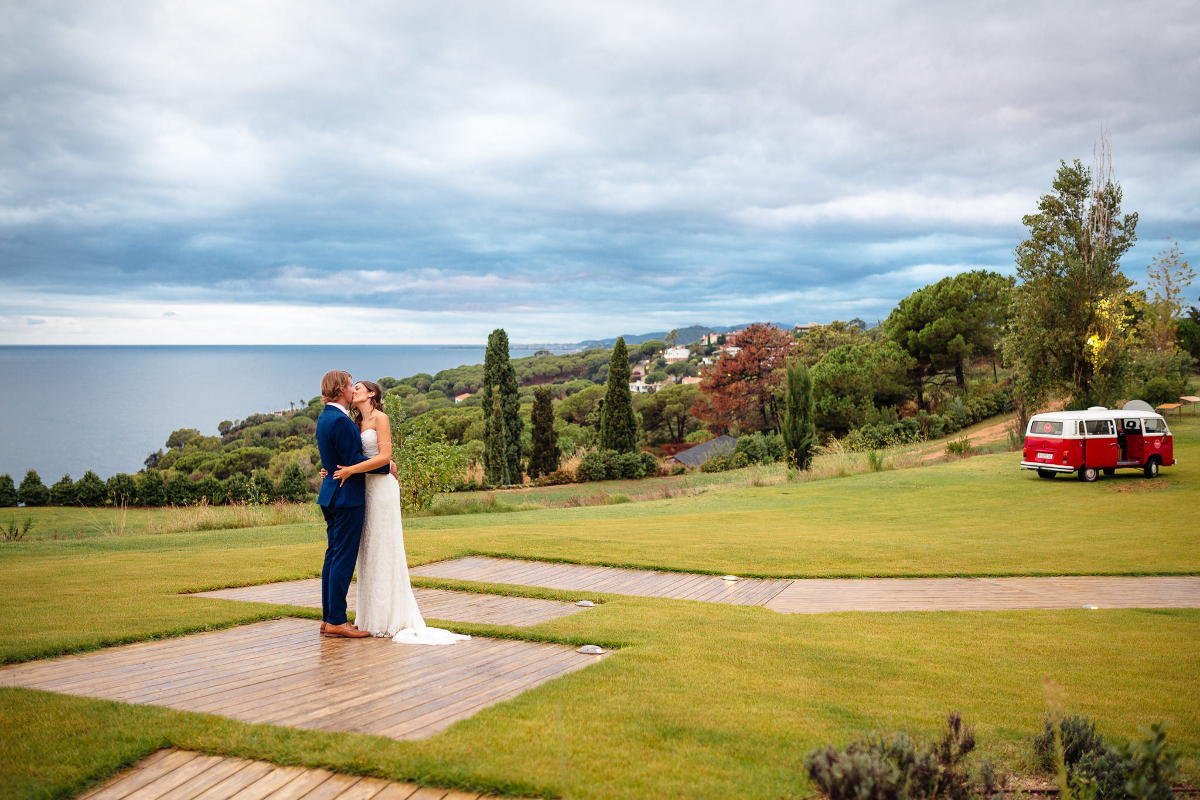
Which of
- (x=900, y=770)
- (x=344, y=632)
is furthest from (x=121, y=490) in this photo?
(x=900, y=770)

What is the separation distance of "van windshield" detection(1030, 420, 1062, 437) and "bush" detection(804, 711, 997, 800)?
57.9 feet

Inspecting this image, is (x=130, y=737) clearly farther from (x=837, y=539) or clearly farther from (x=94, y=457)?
(x=94, y=457)

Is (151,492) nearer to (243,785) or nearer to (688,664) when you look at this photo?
(688,664)

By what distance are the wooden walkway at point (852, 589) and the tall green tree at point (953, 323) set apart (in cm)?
3236

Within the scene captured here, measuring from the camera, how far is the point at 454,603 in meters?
6.81

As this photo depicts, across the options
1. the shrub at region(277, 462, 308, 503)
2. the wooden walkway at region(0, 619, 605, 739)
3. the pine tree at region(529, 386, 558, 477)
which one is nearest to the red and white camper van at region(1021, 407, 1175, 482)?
the wooden walkway at region(0, 619, 605, 739)

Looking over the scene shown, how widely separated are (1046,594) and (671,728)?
21.0ft

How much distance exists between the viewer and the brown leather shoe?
5254 mm

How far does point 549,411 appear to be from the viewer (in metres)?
33.6

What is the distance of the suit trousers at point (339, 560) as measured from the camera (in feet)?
17.1

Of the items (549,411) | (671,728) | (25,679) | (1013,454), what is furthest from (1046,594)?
(549,411)

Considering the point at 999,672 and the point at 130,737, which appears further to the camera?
the point at 999,672

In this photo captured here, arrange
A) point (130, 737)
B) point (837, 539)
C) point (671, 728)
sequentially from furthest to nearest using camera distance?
point (837, 539) < point (671, 728) < point (130, 737)

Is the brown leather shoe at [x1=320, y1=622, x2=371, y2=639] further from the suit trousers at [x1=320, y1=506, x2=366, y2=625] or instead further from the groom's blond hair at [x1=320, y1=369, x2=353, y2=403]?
the groom's blond hair at [x1=320, y1=369, x2=353, y2=403]
